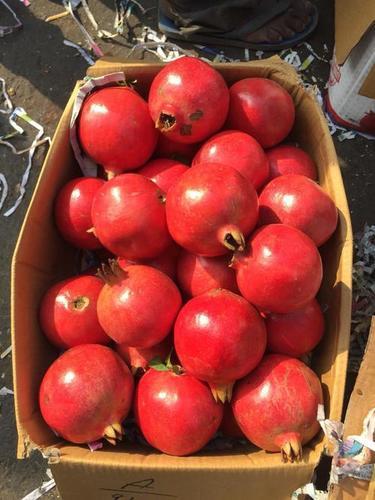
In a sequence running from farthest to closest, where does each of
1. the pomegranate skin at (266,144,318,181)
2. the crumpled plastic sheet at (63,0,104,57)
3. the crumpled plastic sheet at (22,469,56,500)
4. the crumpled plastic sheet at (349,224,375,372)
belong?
the crumpled plastic sheet at (63,0,104,57)
the crumpled plastic sheet at (349,224,375,372)
the crumpled plastic sheet at (22,469,56,500)
the pomegranate skin at (266,144,318,181)

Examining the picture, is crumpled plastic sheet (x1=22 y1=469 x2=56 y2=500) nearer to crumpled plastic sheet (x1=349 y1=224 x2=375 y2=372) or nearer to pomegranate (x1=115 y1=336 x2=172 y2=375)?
pomegranate (x1=115 y1=336 x2=172 y2=375)

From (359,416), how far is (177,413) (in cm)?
45

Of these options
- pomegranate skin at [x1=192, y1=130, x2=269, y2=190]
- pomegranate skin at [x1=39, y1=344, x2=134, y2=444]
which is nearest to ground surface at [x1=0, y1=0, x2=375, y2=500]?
pomegranate skin at [x1=39, y1=344, x2=134, y2=444]

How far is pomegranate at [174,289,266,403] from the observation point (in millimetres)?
1259

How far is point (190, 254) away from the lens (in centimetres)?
147

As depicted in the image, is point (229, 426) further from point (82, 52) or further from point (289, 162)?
point (82, 52)

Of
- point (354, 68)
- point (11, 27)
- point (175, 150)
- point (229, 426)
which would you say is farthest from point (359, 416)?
point (11, 27)

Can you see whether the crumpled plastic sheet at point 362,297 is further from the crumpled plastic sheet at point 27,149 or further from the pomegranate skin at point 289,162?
the crumpled plastic sheet at point 27,149

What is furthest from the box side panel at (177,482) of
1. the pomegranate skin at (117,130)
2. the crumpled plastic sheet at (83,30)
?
the crumpled plastic sheet at (83,30)

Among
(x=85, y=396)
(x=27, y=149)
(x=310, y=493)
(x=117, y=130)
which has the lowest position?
(x=310, y=493)

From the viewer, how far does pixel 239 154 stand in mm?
1541

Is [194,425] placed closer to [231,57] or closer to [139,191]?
[139,191]

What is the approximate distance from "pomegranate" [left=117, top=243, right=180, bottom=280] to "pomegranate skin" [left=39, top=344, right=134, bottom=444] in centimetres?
27

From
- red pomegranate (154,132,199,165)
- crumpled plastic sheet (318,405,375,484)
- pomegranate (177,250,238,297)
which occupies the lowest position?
crumpled plastic sheet (318,405,375,484)
